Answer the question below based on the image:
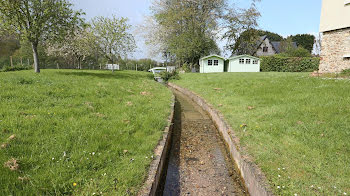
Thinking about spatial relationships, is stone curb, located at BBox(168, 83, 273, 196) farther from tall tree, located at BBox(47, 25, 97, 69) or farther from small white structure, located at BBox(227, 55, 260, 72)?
small white structure, located at BBox(227, 55, 260, 72)

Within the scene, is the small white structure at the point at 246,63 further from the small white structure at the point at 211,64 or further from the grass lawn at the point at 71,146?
the grass lawn at the point at 71,146

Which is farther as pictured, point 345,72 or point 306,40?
point 306,40

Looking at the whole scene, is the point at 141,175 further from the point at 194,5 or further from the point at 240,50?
the point at 240,50

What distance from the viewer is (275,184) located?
101 inches

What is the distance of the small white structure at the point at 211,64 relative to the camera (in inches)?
1259

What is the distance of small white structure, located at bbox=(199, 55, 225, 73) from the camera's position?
32.0m

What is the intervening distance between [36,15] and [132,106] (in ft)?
38.3

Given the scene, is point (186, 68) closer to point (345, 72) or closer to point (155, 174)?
point (345, 72)

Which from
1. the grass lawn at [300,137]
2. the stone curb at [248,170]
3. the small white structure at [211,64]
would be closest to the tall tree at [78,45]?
the small white structure at [211,64]

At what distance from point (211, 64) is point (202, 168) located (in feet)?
98.6

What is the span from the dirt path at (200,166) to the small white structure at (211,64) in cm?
2719

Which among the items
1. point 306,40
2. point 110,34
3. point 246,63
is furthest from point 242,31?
point 306,40

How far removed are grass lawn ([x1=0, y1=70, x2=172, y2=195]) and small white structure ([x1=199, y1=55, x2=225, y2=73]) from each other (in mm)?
27492

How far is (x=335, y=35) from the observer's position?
34.5 feet
